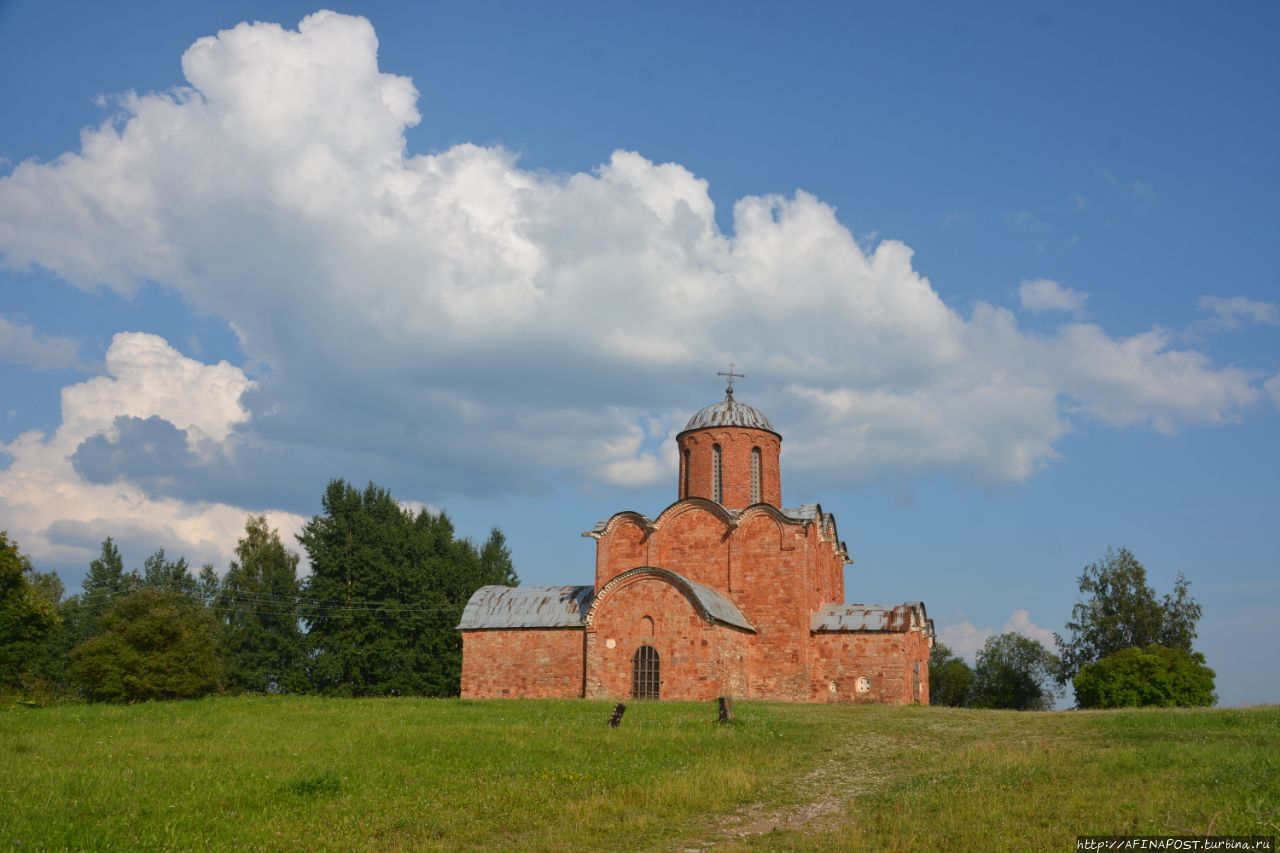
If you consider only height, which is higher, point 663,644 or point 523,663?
point 663,644

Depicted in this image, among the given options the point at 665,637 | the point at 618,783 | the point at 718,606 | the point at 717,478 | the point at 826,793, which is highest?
the point at 717,478

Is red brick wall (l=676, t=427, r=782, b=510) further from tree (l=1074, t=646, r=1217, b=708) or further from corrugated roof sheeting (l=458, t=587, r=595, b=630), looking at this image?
tree (l=1074, t=646, r=1217, b=708)

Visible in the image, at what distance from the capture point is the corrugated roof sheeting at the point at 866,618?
33.3 m

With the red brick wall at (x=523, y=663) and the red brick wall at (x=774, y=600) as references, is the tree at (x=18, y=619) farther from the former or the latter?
the red brick wall at (x=774, y=600)

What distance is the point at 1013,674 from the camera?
5328 cm

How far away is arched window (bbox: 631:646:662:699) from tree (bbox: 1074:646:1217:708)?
18.7m

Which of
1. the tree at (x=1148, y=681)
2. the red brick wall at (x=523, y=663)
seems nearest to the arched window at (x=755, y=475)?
the red brick wall at (x=523, y=663)

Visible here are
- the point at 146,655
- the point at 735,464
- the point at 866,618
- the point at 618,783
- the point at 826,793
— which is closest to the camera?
the point at 618,783

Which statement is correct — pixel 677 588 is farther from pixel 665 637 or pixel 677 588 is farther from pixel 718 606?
pixel 718 606

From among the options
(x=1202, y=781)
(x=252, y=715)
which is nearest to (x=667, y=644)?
(x=252, y=715)

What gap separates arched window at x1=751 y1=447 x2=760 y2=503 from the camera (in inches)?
1451

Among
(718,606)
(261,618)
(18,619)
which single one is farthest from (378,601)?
(718,606)

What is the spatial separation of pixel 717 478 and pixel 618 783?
23.5 m

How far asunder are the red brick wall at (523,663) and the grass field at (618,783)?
1247cm
